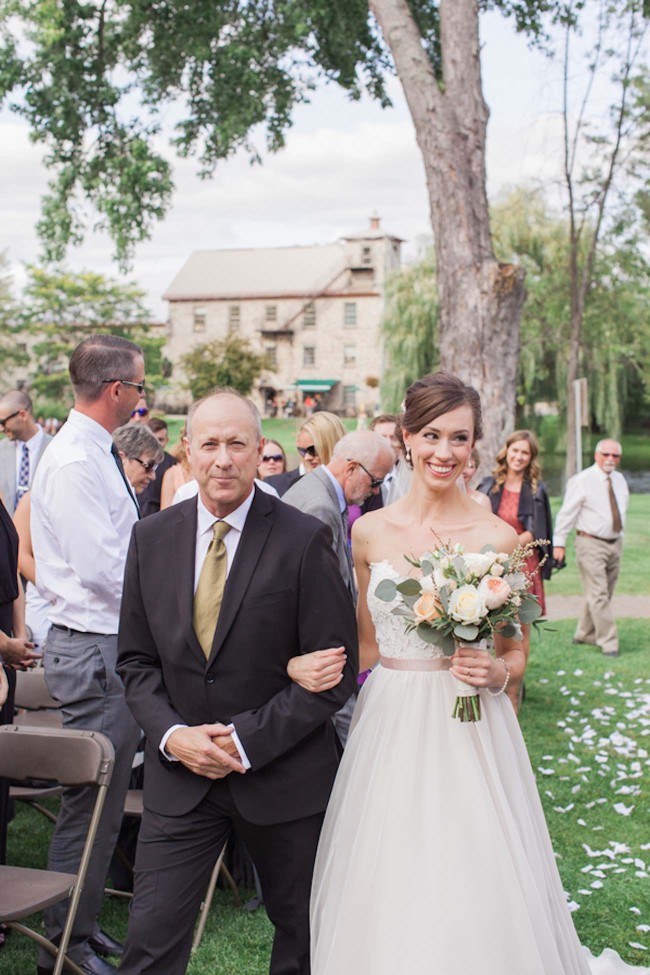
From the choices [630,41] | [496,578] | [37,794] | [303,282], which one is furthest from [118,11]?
[303,282]

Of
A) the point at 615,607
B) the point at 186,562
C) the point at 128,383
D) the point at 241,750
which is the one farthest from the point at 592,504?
the point at 241,750

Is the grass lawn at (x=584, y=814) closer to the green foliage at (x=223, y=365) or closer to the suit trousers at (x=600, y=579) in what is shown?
the suit trousers at (x=600, y=579)

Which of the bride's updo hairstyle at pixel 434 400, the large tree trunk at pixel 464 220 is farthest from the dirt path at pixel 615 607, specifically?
the bride's updo hairstyle at pixel 434 400

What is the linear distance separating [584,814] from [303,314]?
8220 centimetres

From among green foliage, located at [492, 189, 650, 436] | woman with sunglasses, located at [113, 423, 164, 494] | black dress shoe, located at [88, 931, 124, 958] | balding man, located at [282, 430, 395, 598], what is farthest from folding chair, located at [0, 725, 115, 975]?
green foliage, located at [492, 189, 650, 436]

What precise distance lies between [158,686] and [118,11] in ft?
50.7

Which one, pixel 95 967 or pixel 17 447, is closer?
pixel 95 967

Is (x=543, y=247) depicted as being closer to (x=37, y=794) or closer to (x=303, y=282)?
(x=37, y=794)

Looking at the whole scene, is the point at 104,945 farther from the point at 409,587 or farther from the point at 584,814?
the point at 584,814

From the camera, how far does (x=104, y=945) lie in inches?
183

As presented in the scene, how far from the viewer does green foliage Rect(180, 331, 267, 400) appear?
237ft

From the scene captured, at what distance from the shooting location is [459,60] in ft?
39.7

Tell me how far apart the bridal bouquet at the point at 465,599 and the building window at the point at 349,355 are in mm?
82805

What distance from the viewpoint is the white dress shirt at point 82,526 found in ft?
14.7
